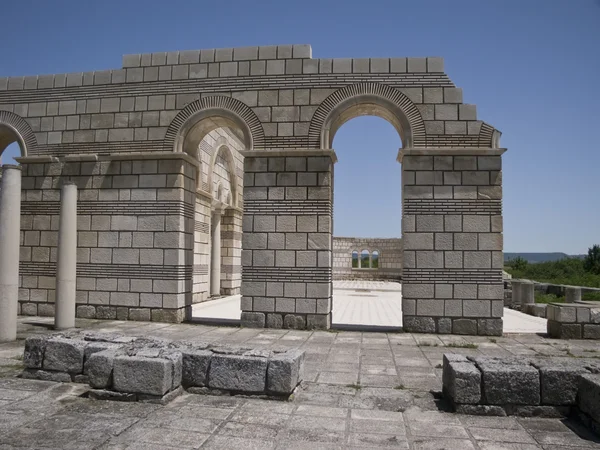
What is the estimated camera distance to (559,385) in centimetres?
491

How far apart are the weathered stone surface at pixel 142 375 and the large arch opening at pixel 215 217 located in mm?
5723

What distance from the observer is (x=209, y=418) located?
15.5 feet

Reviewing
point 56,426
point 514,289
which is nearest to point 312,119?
point 56,426

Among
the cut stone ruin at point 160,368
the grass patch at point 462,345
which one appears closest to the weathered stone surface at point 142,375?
the cut stone ruin at point 160,368

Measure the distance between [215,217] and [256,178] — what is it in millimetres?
6452

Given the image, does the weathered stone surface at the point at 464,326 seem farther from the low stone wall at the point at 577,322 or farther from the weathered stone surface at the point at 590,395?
the weathered stone surface at the point at 590,395

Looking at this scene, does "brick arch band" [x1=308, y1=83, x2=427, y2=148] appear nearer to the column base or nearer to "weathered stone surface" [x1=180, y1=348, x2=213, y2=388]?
the column base

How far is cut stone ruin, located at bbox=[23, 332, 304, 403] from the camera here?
5.21 m

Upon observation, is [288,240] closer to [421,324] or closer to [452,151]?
[421,324]

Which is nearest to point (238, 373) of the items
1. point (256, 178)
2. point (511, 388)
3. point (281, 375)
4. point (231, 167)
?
point (281, 375)

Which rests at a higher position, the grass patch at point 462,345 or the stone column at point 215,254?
the stone column at point 215,254

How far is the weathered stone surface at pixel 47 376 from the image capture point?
5988mm

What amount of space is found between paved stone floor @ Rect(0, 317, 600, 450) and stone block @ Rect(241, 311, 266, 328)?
3.51 meters

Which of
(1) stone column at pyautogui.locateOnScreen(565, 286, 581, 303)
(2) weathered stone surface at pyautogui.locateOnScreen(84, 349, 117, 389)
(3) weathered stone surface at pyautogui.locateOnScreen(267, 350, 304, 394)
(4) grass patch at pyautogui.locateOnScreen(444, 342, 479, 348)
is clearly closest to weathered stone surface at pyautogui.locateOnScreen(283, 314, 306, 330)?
(4) grass patch at pyautogui.locateOnScreen(444, 342, 479, 348)
